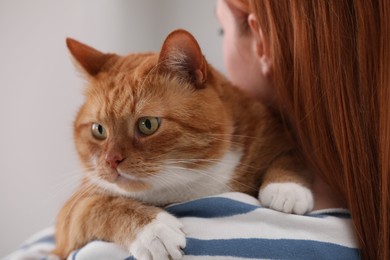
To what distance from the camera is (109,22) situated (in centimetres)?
210

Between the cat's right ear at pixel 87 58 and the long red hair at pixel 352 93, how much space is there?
0.46 metres

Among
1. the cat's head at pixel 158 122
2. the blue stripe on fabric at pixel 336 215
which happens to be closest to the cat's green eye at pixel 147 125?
the cat's head at pixel 158 122

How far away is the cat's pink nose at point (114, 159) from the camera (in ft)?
3.25

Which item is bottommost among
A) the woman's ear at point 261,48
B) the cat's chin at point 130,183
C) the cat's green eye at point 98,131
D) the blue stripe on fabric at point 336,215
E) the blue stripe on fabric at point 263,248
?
the blue stripe on fabric at point 336,215

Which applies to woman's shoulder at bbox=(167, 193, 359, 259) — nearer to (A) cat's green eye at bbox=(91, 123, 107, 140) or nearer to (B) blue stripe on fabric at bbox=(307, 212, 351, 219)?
(B) blue stripe on fabric at bbox=(307, 212, 351, 219)

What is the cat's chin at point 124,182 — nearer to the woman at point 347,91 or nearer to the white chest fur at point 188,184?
the white chest fur at point 188,184

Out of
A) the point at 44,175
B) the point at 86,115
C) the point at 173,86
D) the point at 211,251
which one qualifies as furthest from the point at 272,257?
the point at 44,175

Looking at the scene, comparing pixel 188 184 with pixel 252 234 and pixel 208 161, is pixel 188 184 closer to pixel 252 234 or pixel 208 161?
pixel 208 161

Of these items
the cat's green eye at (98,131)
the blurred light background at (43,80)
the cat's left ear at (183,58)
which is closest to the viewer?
the cat's left ear at (183,58)

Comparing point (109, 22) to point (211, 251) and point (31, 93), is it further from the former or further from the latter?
point (211, 251)

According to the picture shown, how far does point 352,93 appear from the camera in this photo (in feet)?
3.09

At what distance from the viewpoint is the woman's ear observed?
3.59 feet

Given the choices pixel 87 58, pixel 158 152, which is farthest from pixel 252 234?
pixel 87 58

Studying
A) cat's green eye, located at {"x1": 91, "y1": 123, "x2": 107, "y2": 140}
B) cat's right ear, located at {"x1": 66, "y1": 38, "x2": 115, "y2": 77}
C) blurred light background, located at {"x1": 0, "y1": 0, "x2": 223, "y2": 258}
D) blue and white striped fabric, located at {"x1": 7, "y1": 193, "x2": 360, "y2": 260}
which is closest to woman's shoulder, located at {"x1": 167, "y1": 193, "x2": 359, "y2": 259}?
blue and white striped fabric, located at {"x1": 7, "y1": 193, "x2": 360, "y2": 260}
